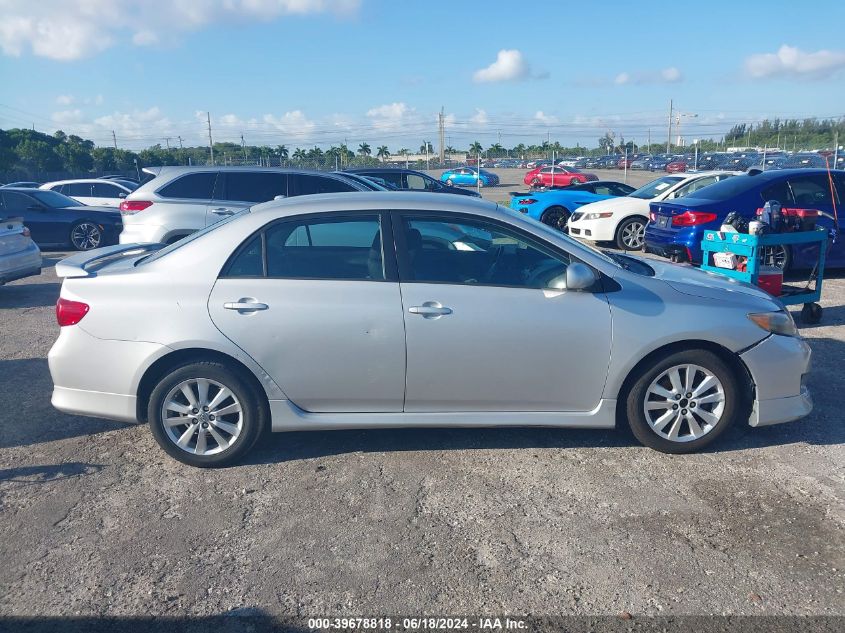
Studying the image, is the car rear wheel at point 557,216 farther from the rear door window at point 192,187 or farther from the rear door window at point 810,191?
the rear door window at point 192,187

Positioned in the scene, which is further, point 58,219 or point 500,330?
point 58,219

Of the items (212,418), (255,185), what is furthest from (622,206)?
(212,418)

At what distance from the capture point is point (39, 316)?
8.64m

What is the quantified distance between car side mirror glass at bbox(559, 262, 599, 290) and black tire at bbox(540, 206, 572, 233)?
11.3 metres

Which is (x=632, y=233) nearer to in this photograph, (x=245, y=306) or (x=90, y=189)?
(x=245, y=306)

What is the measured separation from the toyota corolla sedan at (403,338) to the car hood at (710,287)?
0.14ft

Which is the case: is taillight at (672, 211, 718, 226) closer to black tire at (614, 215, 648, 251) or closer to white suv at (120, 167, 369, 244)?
black tire at (614, 215, 648, 251)

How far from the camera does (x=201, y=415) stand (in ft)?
14.2

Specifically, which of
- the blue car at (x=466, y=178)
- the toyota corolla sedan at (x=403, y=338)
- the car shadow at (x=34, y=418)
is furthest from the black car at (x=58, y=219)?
the blue car at (x=466, y=178)

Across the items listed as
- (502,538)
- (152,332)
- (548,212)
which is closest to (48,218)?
(548,212)

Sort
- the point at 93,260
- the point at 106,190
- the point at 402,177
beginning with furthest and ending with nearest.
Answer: the point at 106,190 < the point at 402,177 < the point at 93,260

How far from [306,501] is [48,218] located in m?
13.2

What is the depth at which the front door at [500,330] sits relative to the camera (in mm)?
4215

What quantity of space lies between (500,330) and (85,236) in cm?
1318
